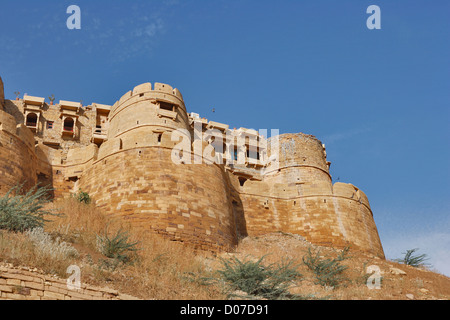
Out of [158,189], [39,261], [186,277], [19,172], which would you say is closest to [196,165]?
[158,189]

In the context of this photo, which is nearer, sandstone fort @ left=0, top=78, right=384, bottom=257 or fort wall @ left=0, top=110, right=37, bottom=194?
fort wall @ left=0, top=110, right=37, bottom=194

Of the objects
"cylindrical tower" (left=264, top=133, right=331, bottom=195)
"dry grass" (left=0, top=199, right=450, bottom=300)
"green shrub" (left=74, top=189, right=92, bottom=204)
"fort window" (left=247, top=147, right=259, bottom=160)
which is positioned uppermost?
"fort window" (left=247, top=147, right=259, bottom=160)

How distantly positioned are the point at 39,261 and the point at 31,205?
3.58 meters

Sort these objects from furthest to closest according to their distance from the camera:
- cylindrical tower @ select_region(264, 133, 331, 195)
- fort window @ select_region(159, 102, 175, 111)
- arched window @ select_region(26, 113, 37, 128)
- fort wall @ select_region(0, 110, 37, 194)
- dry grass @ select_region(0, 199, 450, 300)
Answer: cylindrical tower @ select_region(264, 133, 331, 195) → arched window @ select_region(26, 113, 37, 128) → fort window @ select_region(159, 102, 175, 111) → fort wall @ select_region(0, 110, 37, 194) → dry grass @ select_region(0, 199, 450, 300)

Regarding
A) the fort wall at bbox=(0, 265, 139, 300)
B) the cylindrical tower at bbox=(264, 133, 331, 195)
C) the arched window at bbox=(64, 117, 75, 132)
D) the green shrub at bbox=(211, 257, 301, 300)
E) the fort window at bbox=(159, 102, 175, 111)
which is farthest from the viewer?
the cylindrical tower at bbox=(264, 133, 331, 195)

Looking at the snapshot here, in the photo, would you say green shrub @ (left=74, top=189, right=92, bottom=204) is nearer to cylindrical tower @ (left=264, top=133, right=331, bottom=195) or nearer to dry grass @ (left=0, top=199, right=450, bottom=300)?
dry grass @ (left=0, top=199, right=450, bottom=300)

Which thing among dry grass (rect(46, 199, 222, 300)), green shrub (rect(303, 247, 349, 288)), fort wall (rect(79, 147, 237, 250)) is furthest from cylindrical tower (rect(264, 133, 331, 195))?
dry grass (rect(46, 199, 222, 300))

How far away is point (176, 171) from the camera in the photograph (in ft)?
58.1

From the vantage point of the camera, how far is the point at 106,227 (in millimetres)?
13734

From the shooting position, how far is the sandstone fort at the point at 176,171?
55.4 ft

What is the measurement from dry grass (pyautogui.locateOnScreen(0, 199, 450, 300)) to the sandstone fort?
4.28 feet

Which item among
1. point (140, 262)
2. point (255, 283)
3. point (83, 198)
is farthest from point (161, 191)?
point (255, 283)

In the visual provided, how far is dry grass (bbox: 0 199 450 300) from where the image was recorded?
9.34 m

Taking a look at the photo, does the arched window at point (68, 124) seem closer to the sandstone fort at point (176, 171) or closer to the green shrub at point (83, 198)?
the sandstone fort at point (176, 171)
